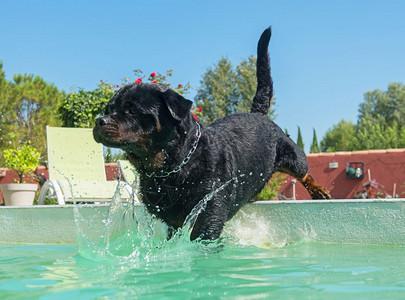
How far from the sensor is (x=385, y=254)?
379 centimetres

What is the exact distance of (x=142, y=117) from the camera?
11.1ft

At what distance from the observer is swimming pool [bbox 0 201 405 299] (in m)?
2.46

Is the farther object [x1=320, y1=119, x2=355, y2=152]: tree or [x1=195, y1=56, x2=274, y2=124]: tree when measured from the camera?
[x1=320, y1=119, x2=355, y2=152]: tree

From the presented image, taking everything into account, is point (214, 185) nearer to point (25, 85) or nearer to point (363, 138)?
point (25, 85)

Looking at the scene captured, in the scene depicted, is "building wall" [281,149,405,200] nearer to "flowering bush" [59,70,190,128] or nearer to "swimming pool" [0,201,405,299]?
"flowering bush" [59,70,190,128]

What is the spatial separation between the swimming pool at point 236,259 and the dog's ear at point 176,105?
929mm

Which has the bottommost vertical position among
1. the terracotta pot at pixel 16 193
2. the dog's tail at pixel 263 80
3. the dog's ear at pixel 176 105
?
the terracotta pot at pixel 16 193

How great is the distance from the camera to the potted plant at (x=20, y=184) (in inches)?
357

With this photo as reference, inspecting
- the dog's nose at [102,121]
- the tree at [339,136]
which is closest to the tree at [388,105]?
the tree at [339,136]

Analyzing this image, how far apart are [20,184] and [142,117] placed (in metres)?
6.53

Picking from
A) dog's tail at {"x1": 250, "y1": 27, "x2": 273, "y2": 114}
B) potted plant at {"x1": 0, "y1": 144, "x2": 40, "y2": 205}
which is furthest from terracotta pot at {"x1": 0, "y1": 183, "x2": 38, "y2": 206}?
dog's tail at {"x1": 250, "y1": 27, "x2": 273, "y2": 114}

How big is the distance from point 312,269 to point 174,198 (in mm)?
1180

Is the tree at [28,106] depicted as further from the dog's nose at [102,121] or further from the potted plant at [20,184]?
the dog's nose at [102,121]

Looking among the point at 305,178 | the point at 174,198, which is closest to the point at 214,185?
the point at 174,198
